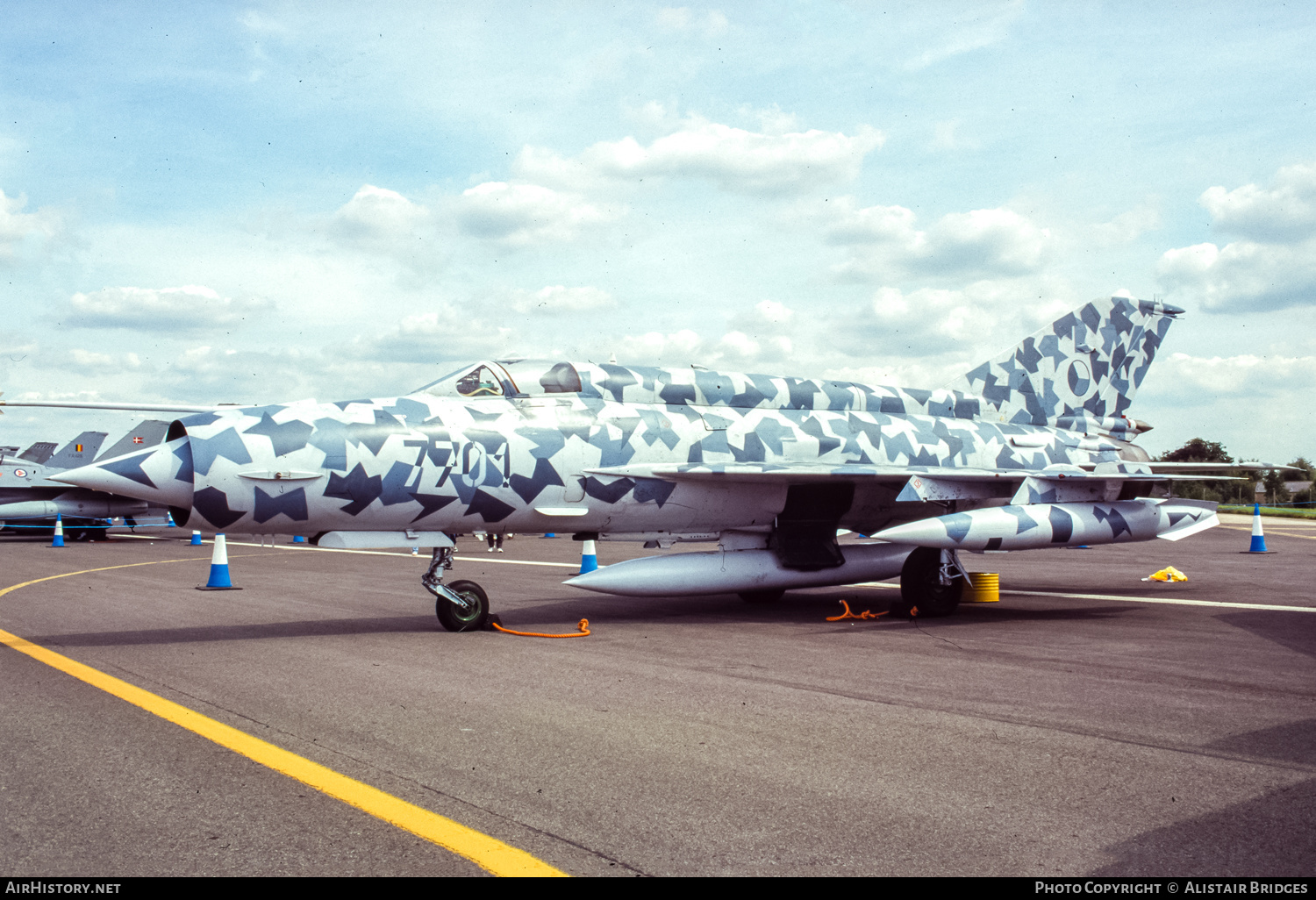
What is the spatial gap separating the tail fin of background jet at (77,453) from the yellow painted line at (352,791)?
28833 mm

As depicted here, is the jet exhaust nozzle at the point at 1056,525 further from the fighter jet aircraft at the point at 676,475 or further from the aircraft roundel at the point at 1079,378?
the aircraft roundel at the point at 1079,378

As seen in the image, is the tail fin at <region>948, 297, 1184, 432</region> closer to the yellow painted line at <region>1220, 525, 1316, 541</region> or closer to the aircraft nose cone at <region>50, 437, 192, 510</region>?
the aircraft nose cone at <region>50, 437, 192, 510</region>

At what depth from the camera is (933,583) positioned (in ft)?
35.3

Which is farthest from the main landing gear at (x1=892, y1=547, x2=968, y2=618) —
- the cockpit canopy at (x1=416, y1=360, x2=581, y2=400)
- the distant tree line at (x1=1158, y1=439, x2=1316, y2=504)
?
the distant tree line at (x1=1158, y1=439, x2=1316, y2=504)

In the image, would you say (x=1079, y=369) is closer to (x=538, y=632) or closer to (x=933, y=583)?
(x=933, y=583)

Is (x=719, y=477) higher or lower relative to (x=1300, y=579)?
higher

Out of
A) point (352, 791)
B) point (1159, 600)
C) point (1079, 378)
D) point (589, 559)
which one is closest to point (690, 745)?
point (352, 791)

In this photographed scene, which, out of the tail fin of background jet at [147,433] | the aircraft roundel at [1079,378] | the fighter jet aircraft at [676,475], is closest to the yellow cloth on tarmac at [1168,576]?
the fighter jet aircraft at [676,475]

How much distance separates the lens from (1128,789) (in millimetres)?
4008

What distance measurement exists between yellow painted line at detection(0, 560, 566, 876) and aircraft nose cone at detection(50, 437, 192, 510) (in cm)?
158

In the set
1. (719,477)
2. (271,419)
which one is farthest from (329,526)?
(719,477)

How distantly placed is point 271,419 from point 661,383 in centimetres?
415

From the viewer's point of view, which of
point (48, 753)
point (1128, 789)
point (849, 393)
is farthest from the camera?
point (849, 393)

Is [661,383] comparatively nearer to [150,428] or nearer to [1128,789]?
[1128,789]
